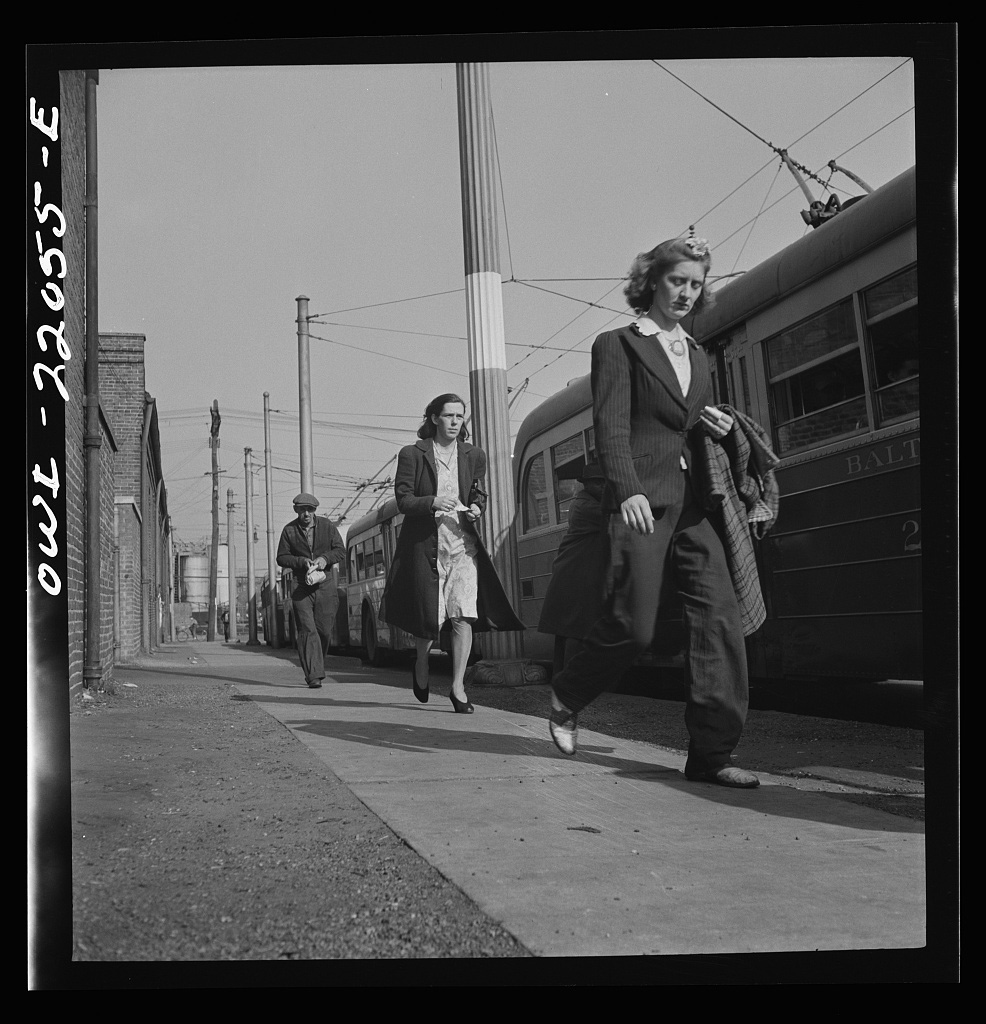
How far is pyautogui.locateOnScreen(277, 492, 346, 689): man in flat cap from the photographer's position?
11.8 ft

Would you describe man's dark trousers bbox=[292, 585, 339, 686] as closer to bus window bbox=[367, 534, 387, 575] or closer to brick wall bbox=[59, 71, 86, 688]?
bus window bbox=[367, 534, 387, 575]

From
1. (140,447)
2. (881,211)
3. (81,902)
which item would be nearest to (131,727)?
(81,902)

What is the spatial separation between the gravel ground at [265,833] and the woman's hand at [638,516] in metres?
0.56

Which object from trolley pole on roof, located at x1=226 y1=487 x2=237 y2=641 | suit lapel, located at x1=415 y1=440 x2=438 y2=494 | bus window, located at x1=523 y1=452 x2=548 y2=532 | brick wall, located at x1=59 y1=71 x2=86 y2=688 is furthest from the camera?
trolley pole on roof, located at x1=226 y1=487 x2=237 y2=641

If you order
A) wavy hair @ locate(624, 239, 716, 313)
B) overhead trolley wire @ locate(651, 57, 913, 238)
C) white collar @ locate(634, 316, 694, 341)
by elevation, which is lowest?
white collar @ locate(634, 316, 694, 341)

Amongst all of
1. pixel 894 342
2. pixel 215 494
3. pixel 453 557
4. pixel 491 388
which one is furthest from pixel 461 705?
pixel 894 342

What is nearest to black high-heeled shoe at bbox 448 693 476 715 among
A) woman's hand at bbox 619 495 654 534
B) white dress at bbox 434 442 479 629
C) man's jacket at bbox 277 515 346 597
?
white dress at bbox 434 442 479 629

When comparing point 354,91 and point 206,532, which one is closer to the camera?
point 354,91

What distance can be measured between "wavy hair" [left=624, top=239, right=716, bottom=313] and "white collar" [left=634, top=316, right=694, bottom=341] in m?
0.03

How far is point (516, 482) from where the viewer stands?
356 centimetres

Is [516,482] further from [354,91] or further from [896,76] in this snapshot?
[896,76]

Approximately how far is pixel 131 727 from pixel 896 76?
Result: 3232mm

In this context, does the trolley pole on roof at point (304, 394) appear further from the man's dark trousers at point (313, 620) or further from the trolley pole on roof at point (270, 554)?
the man's dark trousers at point (313, 620)

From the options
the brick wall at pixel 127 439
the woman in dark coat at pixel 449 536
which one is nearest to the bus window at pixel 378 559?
the woman in dark coat at pixel 449 536
